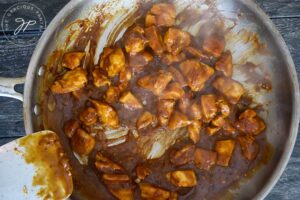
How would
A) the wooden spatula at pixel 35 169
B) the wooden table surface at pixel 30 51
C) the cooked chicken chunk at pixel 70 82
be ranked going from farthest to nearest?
1. the wooden table surface at pixel 30 51
2. the cooked chicken chunk at pixel 70 82
3. the wooden spatula at pixel 35 169

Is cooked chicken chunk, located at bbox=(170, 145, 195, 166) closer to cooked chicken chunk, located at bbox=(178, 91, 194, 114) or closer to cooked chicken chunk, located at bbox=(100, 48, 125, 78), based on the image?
cooked chicken chunk, located at bbox=(178, 91, 194, 114)

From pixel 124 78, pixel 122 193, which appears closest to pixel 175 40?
pixel 124 78

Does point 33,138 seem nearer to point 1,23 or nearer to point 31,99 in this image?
point 31,99

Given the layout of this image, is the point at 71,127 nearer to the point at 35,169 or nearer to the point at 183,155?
the point at 35,169

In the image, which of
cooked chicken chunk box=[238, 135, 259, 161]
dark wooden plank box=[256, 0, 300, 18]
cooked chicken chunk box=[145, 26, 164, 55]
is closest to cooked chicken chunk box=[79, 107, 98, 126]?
cooked chicken chunk box=[145, 26, 164, 55]

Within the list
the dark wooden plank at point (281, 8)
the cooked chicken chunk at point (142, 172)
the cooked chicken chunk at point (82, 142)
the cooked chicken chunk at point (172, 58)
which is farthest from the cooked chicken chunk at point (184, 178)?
the dark wooden plank at point (281, 8)

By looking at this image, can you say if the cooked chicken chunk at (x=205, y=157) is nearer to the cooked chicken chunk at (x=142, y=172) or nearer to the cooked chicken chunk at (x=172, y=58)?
the cooked chicken chunk at (x=142, y=172)

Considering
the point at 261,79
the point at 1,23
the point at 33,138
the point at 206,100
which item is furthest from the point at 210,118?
the point at 1,23
